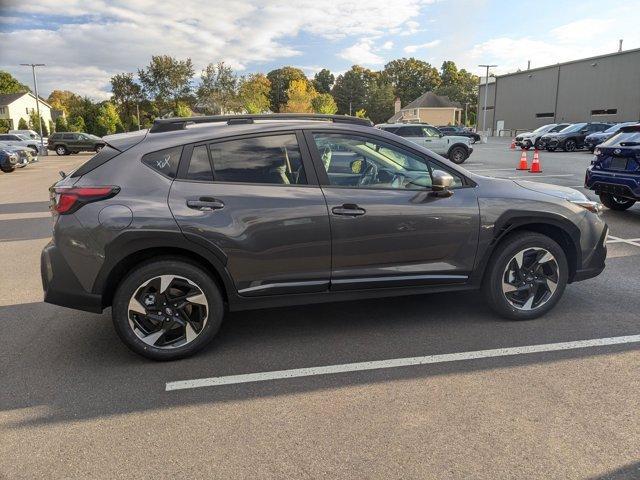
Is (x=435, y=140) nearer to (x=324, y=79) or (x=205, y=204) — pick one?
(x=205, y=204)

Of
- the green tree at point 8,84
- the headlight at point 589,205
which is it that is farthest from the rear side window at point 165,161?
the green tree at point 8,84

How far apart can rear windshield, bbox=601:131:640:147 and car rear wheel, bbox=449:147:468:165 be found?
13.1m

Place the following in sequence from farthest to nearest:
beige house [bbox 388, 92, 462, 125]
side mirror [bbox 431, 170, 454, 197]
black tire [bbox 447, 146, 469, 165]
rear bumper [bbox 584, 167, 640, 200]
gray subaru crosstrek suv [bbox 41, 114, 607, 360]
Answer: beige house [bbox 388, 92, 462, 125] → black tire [bbox 447, 146, 469, 165] → rear bumper [bbox 584, 167, 640, 200] → side mirror [bbox 431, 170, 454, 197] → gray subaru crosstrek suv [bbox 41, 114, 607, 360]

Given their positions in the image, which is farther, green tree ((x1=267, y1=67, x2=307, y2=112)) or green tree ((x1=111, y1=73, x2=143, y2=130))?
green tree ((x1=267, y1=67, x2=307, y2=112))

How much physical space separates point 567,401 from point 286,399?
5.66 feet

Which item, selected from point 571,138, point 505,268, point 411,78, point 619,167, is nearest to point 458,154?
point 571,138

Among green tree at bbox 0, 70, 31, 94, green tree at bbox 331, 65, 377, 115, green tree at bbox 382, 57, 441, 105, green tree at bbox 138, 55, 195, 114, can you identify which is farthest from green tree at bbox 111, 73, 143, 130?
green tree at bbox 382, 57, 441, 105

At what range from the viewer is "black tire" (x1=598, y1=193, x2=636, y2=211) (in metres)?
9.53

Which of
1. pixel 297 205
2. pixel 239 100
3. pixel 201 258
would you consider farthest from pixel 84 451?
pixel 239 100

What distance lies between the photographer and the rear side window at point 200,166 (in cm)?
370

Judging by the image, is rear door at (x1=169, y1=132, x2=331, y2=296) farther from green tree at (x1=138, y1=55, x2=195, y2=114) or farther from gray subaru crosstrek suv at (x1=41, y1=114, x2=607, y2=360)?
green tree at (x1=138, y1=55, x2=195, y2=114)

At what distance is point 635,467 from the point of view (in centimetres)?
251

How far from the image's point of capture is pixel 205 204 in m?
3.61

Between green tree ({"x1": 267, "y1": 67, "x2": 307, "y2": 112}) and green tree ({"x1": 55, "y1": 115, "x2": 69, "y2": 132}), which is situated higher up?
green tree ({"x1": 267, "y1": 67, "x2": 307, "y2": 112})
